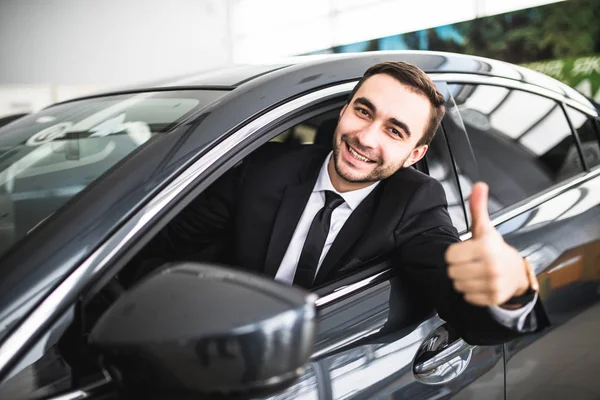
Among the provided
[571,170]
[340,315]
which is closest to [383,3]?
[571,170]

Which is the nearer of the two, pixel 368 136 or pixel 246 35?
pixel 368 136

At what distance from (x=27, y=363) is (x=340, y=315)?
0.53 metres

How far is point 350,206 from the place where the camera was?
1.45 m

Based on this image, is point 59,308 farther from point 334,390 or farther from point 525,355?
point 525,355

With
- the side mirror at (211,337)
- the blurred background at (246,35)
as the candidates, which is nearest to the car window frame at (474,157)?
the side mirror at (211,337)

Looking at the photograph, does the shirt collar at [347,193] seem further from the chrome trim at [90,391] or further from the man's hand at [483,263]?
the chrome trim at [90,391]

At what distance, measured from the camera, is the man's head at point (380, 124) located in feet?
4.63

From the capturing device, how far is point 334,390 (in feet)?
3.47

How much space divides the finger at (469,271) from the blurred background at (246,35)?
248 inches

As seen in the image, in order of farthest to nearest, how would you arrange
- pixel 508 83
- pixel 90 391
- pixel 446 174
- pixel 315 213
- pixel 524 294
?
pixel 508 83
pixel 446 174
pixel 315 213
pixel 524 294
pixel 90 391

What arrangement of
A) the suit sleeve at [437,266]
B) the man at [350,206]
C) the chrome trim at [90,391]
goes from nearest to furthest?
the chrome trim at [90,391], the suit sleeve at [437,266], the man at [350,206]

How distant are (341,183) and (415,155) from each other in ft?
0.64

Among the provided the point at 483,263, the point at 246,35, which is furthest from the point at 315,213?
the point at 246,35

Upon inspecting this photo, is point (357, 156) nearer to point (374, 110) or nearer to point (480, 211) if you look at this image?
point (374, 110)
